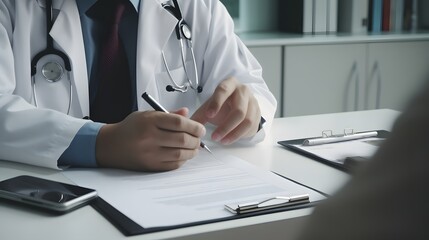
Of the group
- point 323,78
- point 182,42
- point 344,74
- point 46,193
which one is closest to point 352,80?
point 344,74

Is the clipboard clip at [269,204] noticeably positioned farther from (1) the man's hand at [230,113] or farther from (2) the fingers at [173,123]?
(1) the man's hand at [230,113]

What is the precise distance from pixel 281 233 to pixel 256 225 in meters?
0.04

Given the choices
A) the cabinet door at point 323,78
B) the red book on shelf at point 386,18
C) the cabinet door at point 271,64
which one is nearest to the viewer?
the cabinet door at point 271,64

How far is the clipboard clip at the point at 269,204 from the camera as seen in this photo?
0.74 metres

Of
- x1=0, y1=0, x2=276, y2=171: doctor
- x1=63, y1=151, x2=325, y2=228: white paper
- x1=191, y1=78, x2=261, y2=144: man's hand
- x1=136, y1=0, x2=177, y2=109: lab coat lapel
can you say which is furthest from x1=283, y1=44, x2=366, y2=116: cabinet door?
x1=63, y1=151, x2=325, y2=228: white paper

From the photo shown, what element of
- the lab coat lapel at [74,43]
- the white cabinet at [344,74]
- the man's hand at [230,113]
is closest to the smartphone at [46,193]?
the man's hand at [230,113]

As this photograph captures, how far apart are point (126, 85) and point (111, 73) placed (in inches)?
1.7

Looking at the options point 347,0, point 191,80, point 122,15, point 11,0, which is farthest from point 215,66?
point 347,0

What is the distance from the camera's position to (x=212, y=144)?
1150 mm

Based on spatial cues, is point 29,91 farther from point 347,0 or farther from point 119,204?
point 347,0

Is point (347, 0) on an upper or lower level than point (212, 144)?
upper

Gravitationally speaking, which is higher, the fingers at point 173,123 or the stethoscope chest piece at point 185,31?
the stethoscope chest piece at point 185,31

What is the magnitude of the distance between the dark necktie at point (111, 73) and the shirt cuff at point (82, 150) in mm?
316

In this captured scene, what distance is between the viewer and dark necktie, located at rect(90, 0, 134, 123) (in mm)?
1331
